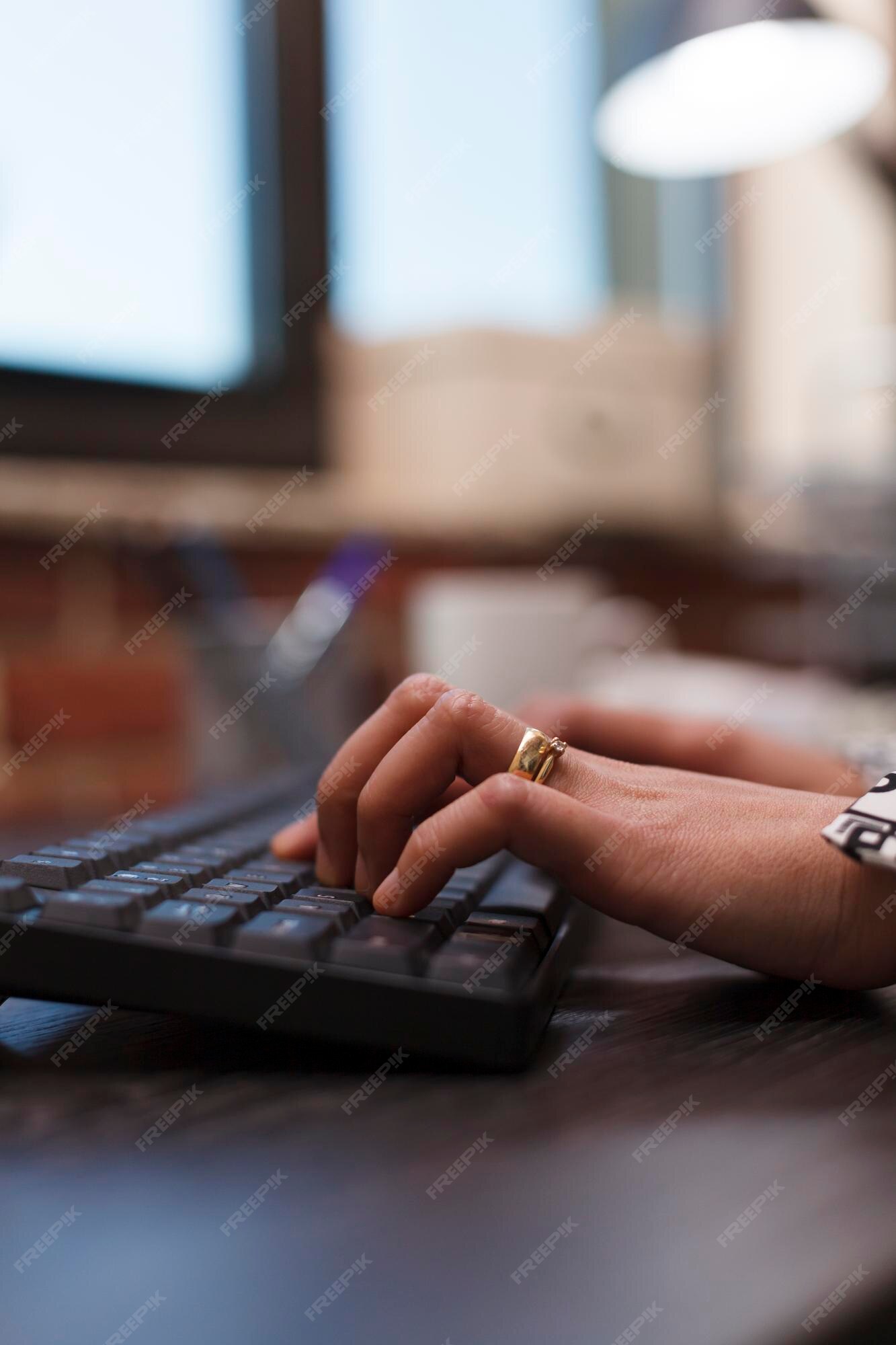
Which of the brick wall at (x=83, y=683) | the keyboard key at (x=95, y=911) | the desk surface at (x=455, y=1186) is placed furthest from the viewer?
the brick wall at (x=83, y=683)

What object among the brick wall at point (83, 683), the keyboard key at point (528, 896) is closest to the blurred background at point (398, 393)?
the brick wall at point (83, 683)

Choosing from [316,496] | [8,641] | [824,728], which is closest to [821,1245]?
[824,728]

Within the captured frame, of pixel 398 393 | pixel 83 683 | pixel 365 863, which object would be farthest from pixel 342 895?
pixel 398 393

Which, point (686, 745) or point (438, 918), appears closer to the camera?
point (438, 918)

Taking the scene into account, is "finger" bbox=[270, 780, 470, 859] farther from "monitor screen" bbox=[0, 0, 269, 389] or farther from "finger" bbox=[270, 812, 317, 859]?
"monitor screen" bbox=[0, 0, 269, 389]

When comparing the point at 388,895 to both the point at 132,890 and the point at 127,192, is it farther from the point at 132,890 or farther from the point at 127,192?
the point at 127,192

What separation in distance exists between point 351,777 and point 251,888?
0.06m

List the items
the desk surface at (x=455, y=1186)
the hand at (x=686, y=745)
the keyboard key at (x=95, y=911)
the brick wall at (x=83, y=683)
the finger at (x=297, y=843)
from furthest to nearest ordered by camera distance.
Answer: the brick wall at (x=83, y=683), the hand at (x=686, y=745), the finger at (x=297, y=843), the keyboard key at (x=95, y=911), the desk surface at (x=455, y=1186)

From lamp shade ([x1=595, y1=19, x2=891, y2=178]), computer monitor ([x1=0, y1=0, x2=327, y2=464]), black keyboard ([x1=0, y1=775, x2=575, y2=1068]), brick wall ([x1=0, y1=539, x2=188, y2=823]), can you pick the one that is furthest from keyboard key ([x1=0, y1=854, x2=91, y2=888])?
lamp shade ([x1=595, y1=19, x2=891, y2=178])

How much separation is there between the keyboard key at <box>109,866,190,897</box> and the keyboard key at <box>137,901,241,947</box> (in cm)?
2

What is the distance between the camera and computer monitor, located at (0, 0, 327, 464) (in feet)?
3.11

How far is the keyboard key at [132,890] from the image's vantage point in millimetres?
290

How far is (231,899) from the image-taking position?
0.30 meters

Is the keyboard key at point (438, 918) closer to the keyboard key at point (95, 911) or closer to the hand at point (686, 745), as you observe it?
the keyboard key at point (95, 911)
